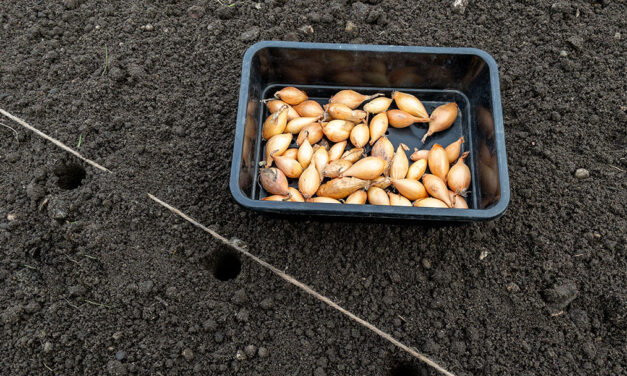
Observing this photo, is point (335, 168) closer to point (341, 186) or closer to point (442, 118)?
point (341, 186)

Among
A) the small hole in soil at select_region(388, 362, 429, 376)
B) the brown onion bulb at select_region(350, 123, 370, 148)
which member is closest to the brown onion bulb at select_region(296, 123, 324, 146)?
the brown onion bulb at select_region(350, 123, 370, 148)

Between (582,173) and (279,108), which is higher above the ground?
(279,108)

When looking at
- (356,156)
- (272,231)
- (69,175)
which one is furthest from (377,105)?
(69,175)

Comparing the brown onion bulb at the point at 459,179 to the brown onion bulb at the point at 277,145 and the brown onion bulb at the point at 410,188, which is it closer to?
the brown onion bulb at the point at 410,188

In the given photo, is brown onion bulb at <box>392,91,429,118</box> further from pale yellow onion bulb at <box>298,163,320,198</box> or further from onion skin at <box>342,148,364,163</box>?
pale yellow onion bulb at <box>298,163,320,198</box>

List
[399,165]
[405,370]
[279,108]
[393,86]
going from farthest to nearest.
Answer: [393,86] → [279,108] → [399,165] → [405,370]

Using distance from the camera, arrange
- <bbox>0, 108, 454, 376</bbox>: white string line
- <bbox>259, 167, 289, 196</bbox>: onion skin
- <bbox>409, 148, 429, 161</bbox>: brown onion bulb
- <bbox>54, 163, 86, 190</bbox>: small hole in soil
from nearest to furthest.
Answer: <bbox>0, 108, 454, 376</bbox>: white string line, <bbox>259, 167, 289, 196</bbox>: onion skin, <bbox>409, 148, 429, 161</bbox>: brown onion bulb, <bbox>54, 163, 86, 190</bbox>: small hole in soil

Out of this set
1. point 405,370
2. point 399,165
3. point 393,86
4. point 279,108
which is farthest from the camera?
point 393,86
